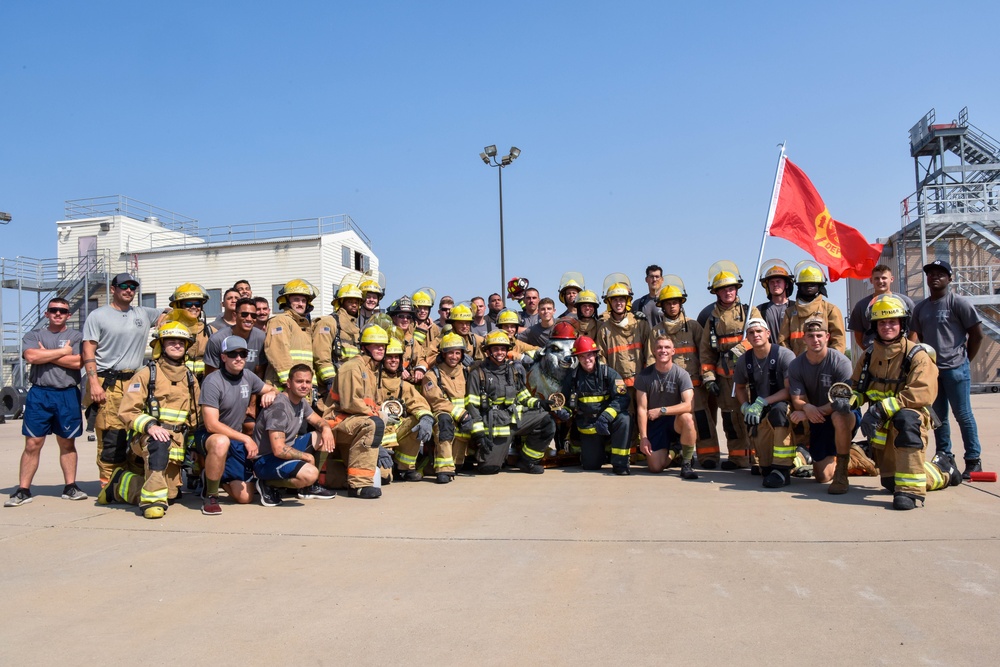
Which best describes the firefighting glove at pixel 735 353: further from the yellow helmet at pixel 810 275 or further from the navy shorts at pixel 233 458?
the navy shorts at pixel 233 458

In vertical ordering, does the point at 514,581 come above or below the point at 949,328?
below

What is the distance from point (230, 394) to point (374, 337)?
154 cm

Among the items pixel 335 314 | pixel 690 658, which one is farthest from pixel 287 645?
pixel 335 314

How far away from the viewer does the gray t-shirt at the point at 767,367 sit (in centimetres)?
740

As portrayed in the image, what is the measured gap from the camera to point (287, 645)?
3.24 m

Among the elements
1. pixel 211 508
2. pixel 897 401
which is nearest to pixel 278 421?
pixel 211 508

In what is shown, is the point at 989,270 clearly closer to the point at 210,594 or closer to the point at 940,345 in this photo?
the point at 940,345

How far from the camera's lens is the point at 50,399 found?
21.5 feet

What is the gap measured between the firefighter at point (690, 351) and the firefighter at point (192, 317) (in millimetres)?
4862

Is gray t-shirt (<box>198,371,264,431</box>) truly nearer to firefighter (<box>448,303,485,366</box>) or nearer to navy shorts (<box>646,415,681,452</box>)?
firefighter (<box>448,303,485,366</box>)

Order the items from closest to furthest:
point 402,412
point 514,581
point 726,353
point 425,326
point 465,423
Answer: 1. point 514,581
2. point 402,412
3. point 465,423
4. point 726,353
5. point 425,326

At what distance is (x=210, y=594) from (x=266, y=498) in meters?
2.63

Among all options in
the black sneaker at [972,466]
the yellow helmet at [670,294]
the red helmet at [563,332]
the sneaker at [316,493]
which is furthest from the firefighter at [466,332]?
the black sneaker at [972,466]

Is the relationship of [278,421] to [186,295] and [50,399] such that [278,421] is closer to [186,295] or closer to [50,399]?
[186,295]
